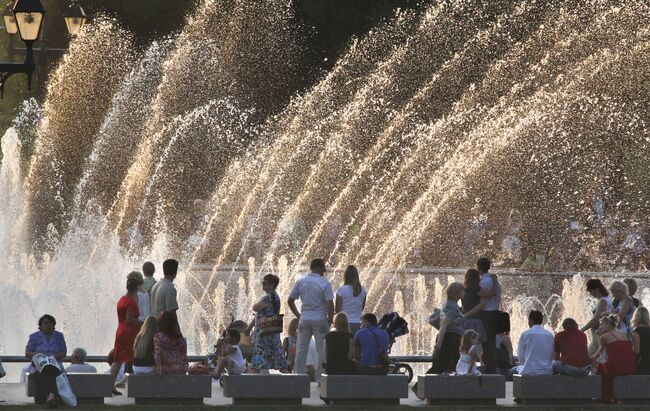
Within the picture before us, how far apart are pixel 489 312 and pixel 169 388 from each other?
3715mm

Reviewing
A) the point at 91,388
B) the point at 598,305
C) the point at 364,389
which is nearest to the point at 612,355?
the point at 598,305

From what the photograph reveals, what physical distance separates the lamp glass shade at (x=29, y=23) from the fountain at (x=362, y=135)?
12773 mm

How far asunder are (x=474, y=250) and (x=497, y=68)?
759 centimetres

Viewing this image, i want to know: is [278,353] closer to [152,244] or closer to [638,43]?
[152,244]

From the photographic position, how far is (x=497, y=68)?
126 feet

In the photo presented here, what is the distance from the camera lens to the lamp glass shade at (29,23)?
762 inches

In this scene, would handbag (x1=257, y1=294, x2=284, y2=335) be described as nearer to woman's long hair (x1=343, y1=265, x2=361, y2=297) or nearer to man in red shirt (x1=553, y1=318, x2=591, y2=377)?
woman's long hair (x1=343, y1=265, x2=361, y2=297)

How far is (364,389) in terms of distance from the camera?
16828 mm

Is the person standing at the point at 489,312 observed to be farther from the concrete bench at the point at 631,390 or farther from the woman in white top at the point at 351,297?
the concrete bench at the point at 631,390

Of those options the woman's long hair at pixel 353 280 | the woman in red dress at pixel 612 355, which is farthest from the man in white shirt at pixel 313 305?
the woman in red dress at pixel 612 355

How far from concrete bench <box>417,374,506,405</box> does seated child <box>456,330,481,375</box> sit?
13 centimetres

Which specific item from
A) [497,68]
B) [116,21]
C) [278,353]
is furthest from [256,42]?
[278,353]

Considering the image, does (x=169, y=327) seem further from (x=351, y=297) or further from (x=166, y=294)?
(x=351, y=297)

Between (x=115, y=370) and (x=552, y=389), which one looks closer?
(x=552, y=389)
